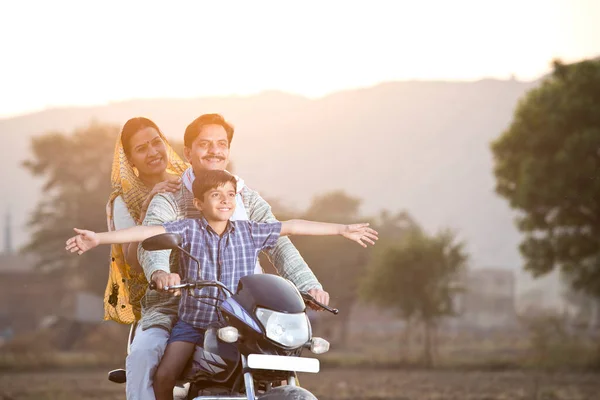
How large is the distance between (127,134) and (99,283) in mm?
59671

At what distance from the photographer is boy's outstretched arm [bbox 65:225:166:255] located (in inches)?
202

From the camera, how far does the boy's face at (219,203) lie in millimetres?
5418

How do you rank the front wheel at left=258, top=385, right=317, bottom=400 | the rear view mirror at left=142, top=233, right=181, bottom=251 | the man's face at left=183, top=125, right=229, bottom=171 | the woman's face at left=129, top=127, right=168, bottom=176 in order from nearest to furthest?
the front wheel at left=258, top=385, right=317, bottom=400
the rear view mirror at left=142, top=233, right=181, bottom=251
the man's face at left=183, top=125, right=229, bottom=171
the woman's face at left=129, top=127, right=168, bottom=176

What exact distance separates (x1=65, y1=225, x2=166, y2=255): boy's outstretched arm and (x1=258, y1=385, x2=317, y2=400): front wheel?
980 millimetres

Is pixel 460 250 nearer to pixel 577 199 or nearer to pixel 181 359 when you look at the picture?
pixel 577 199

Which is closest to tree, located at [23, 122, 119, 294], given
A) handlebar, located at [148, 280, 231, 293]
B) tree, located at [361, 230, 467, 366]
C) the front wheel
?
tree, located at [361, 230, 467, 366]

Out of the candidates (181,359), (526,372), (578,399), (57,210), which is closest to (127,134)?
(181,359)

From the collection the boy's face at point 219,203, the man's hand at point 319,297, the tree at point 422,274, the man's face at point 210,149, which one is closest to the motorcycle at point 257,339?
the boy's face at point 219,203

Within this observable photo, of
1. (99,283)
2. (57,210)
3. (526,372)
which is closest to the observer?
(526,372)

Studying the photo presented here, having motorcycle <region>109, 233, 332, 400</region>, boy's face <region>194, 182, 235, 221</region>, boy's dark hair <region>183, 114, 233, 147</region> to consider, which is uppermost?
boy's dark hair <region>183, 114, 233, 147</region>

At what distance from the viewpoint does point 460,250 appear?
151ft

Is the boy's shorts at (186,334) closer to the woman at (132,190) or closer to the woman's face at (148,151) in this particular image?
the woman at (132,190)

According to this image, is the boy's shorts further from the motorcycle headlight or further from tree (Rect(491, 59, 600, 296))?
tree (Rect(491, 59, 600, 296))

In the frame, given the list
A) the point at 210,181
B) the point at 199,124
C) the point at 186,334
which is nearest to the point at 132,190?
the point at 199,124
